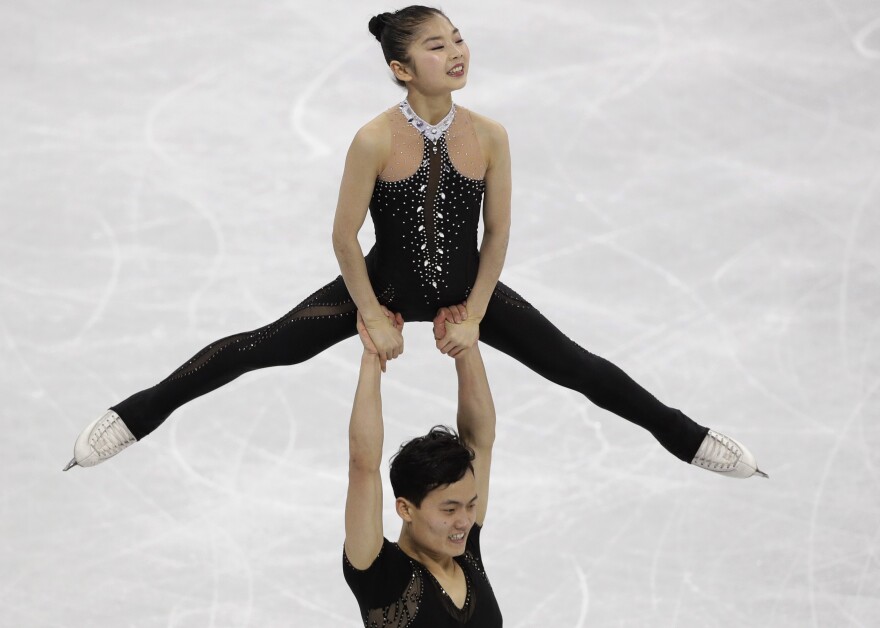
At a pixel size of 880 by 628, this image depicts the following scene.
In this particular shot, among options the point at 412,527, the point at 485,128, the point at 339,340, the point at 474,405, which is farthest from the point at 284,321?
the point at 485,128

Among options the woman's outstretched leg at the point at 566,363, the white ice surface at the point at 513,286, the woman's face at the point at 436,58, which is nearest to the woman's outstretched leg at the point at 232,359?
the woman's outstretched leg at the point at 566,363

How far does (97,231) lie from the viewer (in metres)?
6.75

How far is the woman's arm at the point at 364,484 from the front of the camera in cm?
369

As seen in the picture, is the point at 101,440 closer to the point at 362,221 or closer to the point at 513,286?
the point at 362,221

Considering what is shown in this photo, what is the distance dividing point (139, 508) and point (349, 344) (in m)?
1.28

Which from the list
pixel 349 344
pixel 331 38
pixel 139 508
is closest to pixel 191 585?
pixel 139 508

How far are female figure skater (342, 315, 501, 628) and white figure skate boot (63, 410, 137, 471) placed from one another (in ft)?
2.77

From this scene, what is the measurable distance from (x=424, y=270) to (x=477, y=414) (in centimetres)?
48

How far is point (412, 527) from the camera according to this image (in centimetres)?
387

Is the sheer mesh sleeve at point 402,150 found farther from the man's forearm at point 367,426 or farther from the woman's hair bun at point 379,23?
the man's forearm at point 367,426

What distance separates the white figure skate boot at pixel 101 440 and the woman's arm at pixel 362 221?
0.87 meters

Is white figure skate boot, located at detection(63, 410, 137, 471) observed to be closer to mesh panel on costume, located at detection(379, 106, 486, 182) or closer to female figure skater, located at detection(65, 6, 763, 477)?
female figure skater, located at detection(65, 6, 763, 477)

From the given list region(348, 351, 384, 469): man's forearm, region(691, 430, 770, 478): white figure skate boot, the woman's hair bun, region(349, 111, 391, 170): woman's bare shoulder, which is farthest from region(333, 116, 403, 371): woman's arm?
region(691, 430, 770, 478): white figure skate boot

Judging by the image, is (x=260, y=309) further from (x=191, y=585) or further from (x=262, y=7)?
(x=262, y=7)
